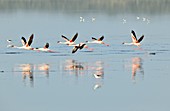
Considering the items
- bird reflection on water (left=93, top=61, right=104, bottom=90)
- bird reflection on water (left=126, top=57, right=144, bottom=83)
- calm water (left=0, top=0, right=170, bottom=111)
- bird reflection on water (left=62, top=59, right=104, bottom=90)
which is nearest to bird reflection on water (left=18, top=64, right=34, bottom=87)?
calm water (left=0, top=0, right=170, bottom=111)

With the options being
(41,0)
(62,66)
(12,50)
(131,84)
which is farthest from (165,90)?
(41,0)

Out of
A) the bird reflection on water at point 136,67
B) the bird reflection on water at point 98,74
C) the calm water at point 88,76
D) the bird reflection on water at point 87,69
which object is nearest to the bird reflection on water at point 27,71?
the calm water at point 88,76

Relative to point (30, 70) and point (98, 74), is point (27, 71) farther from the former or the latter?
point (98, 74)

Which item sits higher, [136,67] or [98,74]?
[136,67]

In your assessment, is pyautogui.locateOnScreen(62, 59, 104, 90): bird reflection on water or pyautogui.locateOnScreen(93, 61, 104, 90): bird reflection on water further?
pyautogui.locateOnScreen(62, 59, 104, 90): bird reflection on water

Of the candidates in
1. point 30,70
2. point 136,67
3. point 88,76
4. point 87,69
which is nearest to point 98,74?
point 88,76

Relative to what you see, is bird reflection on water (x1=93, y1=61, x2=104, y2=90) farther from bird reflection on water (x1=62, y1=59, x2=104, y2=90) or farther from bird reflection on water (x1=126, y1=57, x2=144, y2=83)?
bird reflection on water (x1=126, y1=57, x2=144, y2=83)

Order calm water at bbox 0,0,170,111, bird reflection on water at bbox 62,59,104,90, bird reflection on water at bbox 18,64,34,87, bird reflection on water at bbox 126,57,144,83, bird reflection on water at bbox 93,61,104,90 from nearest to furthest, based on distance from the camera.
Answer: calm water at bbox 0,0,170,111, bird reflection on water at bbox 93,61,104,90, bird reflection on water at bbox 18,64,34,87, bird reflection on water at bbox 62,59,104,90, bird reflection on water at bbox 126,57,144,83

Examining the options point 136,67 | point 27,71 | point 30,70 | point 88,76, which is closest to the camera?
point 88,76

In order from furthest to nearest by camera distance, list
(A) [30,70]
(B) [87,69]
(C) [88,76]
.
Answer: (B) [87,69], (A) [30,70], (C) [88,76]

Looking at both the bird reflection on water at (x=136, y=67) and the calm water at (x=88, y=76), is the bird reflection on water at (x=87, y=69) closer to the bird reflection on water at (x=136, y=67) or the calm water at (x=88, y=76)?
the calm water at (x=88, y=76)

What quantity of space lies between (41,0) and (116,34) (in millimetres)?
65922

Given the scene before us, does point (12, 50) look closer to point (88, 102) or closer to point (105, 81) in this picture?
point (105, 81)

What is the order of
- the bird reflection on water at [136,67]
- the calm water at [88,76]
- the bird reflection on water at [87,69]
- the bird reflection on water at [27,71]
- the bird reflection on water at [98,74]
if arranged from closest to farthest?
the calm water at [88,76] → the bird reflection on water at [98,74] → the bird reflection on water at [27,71] → the bird reflection on water at [87,69] → the bird reflection on water at [136,67]
